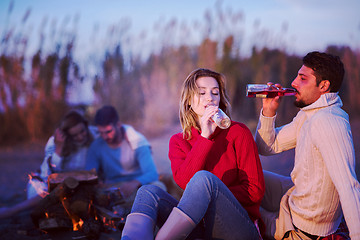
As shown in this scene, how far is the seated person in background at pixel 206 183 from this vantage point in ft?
6.47

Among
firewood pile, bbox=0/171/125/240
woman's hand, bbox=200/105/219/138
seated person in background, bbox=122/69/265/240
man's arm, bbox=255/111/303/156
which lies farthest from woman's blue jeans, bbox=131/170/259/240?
firewood pile, bbox=0/171/125/240

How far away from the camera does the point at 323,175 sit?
6.70 ft

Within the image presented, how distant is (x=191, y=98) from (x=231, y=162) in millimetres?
523

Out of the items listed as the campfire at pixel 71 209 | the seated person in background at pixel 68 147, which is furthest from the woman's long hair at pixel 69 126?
the campfire at pixel 71 209

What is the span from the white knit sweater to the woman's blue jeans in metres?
0.34

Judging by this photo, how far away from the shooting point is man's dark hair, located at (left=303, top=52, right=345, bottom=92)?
2184 mm

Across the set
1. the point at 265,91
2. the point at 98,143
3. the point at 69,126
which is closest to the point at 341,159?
the point at 265,91

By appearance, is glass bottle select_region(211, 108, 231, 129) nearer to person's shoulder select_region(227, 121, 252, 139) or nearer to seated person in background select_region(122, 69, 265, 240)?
seated person in background select_region(122, 69, 265, 240)

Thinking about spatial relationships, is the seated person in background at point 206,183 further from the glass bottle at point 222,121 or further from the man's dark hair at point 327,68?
the man's dark hair at point 327,68

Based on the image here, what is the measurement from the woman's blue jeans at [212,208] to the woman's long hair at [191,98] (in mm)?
503

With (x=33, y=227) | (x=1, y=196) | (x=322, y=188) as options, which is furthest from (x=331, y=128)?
(x=1, y=196)

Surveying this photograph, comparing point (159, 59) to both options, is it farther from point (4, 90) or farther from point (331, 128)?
point (331, 128)

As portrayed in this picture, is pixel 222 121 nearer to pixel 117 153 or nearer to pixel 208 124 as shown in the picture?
pixel 208 124

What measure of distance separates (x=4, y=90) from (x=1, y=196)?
9.05 ft
